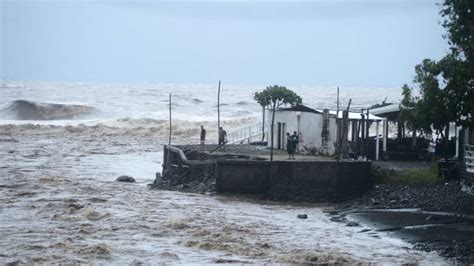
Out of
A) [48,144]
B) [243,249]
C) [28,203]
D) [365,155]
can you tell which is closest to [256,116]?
[48,144]

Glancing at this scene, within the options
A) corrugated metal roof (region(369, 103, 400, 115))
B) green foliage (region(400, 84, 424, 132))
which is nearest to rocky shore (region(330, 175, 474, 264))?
green foliage (region(400, 84, 424, 132))

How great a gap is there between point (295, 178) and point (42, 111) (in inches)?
3147

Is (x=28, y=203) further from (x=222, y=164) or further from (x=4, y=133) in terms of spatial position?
(x=4, y=133)

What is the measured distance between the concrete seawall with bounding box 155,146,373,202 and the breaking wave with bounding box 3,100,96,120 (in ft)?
243

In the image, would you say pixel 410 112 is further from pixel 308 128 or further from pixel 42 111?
pixel 42 111

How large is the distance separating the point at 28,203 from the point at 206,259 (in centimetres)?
1139

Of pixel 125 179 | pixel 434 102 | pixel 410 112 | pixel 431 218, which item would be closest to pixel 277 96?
pixel 125 179

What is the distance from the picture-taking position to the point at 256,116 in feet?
340

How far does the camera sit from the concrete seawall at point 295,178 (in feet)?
96.8

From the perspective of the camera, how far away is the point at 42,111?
341 ft

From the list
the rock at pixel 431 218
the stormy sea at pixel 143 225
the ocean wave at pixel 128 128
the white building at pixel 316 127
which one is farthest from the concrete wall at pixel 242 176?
the ocean wave at pixel 128 128

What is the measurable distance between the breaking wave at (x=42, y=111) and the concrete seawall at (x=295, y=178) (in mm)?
74103

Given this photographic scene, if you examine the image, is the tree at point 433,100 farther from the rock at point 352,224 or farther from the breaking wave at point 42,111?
the breaking wave at point 42,111

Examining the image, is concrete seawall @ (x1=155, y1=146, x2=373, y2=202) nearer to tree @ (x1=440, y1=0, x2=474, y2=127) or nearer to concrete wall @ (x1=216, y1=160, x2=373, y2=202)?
concrete wall @ (x1=216, y1=160, x2=373, y2=202)
